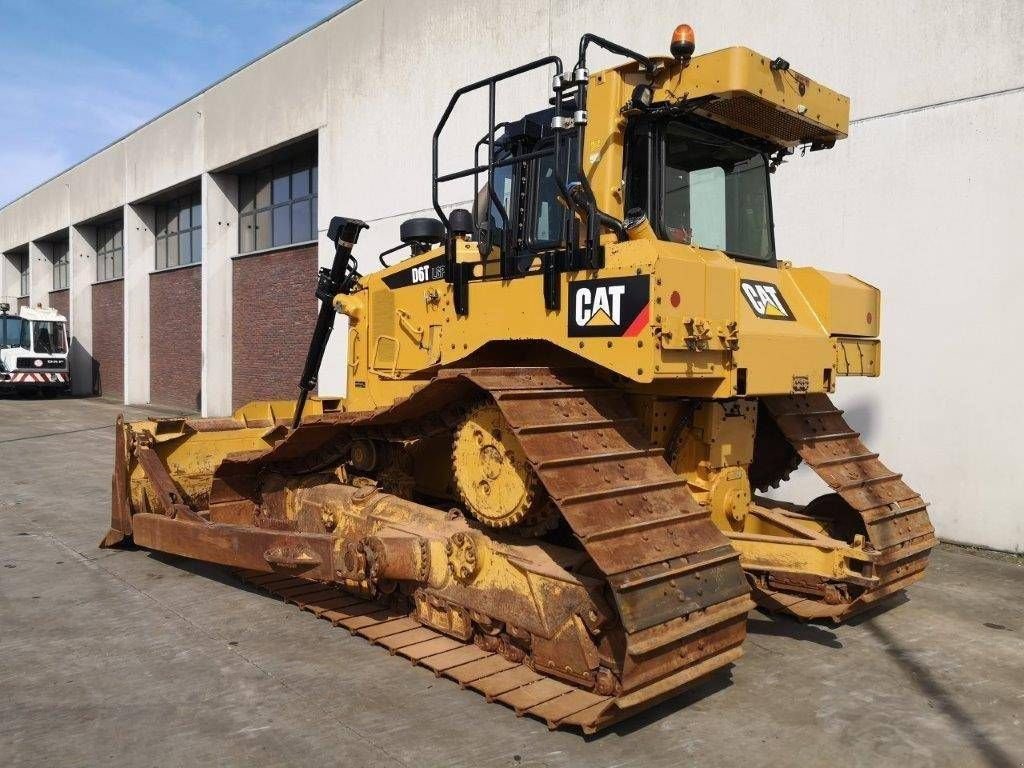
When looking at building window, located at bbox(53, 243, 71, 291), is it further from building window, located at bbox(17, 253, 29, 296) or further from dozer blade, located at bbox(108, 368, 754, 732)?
dozer blade, located at bbox(108, 368, 754, 732)

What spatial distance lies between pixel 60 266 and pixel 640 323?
35.3 meters

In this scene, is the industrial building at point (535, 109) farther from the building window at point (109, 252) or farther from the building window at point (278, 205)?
the building window at point (109, 252)

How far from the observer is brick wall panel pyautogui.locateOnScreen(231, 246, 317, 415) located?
55.9 ft

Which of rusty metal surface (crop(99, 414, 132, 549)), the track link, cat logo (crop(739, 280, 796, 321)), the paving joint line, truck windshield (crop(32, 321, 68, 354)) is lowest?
the paving joint line

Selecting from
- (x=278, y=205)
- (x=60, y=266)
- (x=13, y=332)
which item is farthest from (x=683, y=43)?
(x=60, y=266)

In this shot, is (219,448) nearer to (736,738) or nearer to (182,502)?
(182,502)

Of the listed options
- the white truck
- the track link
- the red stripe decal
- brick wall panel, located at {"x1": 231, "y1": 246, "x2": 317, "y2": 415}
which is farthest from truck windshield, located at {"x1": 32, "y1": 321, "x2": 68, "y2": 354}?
the red stripe decal

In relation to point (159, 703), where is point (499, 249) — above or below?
above

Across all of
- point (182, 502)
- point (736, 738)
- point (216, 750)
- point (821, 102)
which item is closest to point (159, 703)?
point (216, 750)

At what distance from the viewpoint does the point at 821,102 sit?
5.02 meters

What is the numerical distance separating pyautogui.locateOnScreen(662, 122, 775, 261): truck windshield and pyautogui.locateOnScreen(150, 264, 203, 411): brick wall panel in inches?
692

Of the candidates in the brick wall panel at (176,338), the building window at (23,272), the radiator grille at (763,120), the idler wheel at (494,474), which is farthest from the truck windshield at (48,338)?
the radiator grille at (763,120)

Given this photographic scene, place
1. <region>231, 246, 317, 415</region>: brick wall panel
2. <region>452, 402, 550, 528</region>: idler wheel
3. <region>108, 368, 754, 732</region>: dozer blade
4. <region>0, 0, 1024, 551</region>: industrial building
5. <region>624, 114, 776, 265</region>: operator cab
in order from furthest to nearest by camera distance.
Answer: <region>231, 246, 317, 415</region>: brick wall panel < <region>0, 0, 1024, 551</region>: industrial building < <region>624, 114, 776, 265</region>: operator cab < <region>452, 402, 550, 528</region>: idler wheel < <region>108, 368, 754, 732</region>: dozer blade

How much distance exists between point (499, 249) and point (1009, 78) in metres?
5.46
